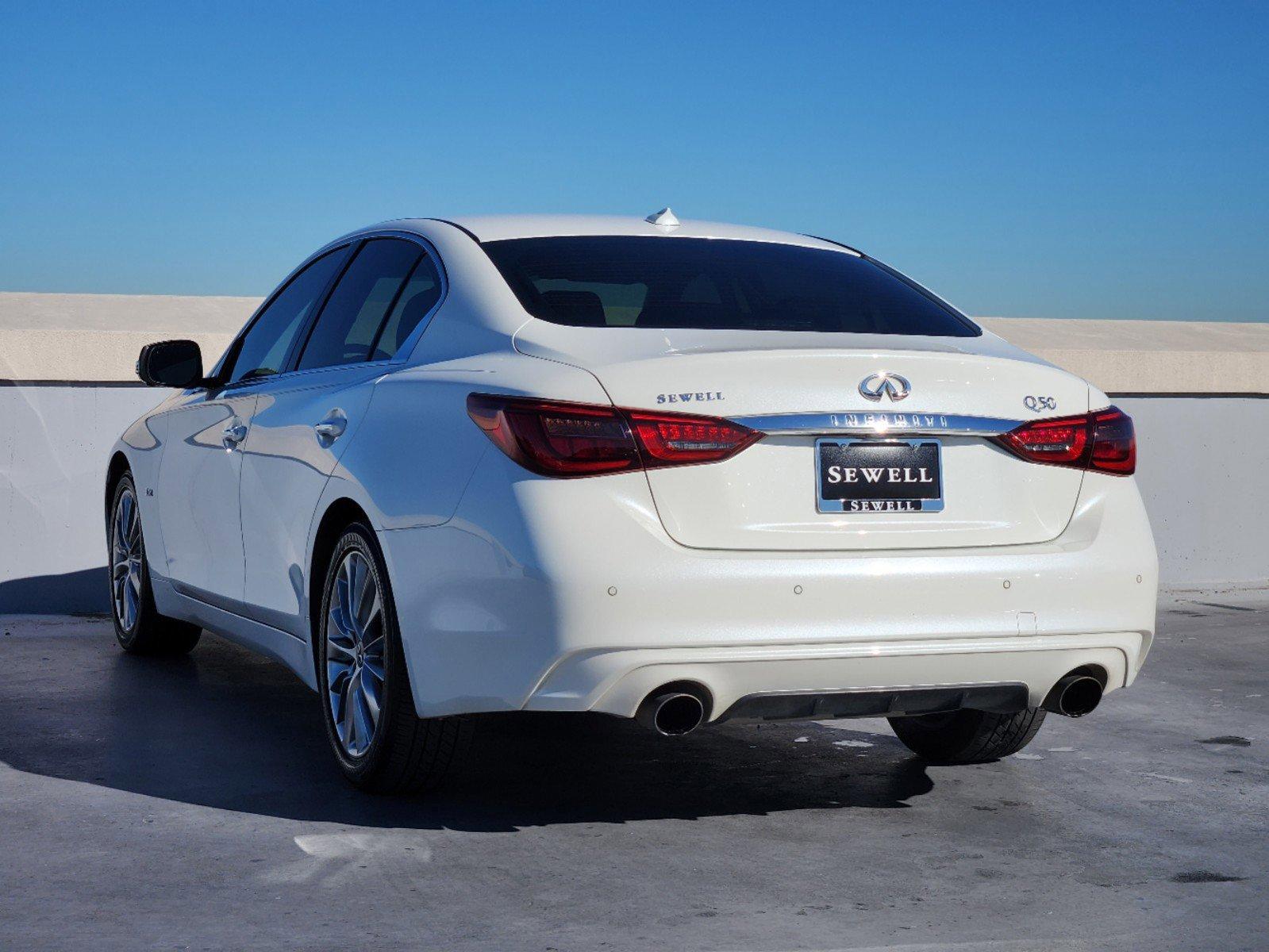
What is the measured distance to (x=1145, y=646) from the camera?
4562mm

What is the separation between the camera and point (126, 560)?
750cm

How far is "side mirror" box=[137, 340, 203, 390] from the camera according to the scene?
6465mm

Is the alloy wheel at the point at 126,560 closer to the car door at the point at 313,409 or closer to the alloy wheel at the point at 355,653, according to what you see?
the car door at the point at 313,409

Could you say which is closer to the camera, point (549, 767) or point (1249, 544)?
point (549, 767)

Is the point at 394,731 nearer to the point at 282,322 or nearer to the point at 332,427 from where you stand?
the point at 332,427

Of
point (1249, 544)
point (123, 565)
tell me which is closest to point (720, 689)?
point (123, 565)

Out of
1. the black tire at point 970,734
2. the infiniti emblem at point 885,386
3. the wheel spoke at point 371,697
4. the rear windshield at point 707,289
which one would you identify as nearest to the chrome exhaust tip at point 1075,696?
the black tire at point 970,734

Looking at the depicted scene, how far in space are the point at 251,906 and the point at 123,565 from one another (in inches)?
161

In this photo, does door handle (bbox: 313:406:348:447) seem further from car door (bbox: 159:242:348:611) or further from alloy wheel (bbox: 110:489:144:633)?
alloy wheel (bbox: 110:489:144:633)

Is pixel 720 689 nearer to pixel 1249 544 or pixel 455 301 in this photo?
pixel 455 301

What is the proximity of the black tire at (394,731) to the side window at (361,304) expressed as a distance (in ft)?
2.38

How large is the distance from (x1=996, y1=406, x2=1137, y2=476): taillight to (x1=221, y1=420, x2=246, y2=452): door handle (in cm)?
275

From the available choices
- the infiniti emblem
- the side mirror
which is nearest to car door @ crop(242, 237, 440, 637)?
the side mirror

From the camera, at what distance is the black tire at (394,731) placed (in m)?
4.50
